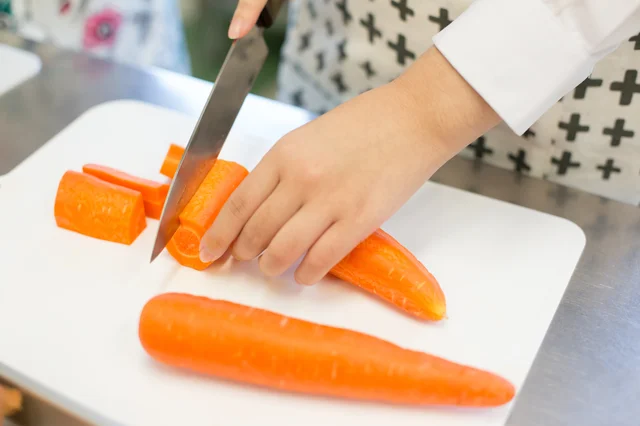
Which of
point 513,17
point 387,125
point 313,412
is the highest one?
point 513,17

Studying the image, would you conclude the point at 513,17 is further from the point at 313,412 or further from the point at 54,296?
the point at 54,296

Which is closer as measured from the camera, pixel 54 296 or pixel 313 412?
pixel 313 412

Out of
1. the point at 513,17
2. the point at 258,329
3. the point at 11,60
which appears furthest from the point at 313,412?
the point at 11,60

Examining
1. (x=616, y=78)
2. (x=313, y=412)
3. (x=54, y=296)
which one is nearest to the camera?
(x=313, y=412)

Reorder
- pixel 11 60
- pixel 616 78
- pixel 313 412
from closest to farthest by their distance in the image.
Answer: pixel 313 412 → pixel 616 78 → pixel 11 60

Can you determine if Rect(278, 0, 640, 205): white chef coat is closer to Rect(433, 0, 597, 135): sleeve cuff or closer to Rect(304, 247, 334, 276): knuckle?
Rect(433, 0, 597, 135): sleeve cuff

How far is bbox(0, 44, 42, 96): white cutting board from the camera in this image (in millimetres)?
1358

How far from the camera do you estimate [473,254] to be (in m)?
0.99

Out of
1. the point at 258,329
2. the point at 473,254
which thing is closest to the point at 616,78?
the point at 473,254

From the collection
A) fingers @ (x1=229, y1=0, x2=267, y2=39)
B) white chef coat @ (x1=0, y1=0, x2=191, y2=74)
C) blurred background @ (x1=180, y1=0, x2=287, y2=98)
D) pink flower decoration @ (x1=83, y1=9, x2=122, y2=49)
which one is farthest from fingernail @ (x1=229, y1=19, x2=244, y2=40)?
blurred background @ (x1=180, y1=0, x2=287, y2=98)

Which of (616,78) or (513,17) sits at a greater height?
(513,17)

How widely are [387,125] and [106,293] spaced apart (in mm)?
449

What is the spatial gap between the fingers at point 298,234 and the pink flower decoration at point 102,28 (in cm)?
101

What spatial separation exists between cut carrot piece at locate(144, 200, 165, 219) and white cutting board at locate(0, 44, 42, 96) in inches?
21.0
